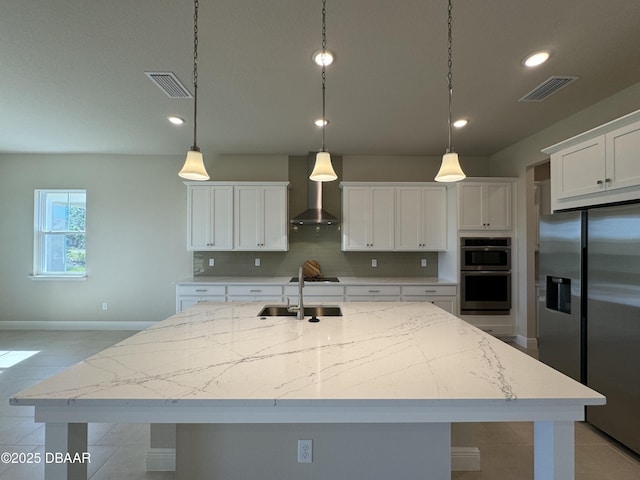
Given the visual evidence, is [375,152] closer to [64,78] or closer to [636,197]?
[636,197]

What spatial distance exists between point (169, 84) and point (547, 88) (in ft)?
11.1

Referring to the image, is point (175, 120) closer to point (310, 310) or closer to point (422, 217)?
point (310, 310)

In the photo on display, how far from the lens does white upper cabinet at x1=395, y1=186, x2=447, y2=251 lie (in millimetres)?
4504

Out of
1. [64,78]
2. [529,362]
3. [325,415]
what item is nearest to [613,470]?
[529,362]

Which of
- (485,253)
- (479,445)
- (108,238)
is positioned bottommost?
(479,445)

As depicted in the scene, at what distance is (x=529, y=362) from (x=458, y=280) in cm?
300

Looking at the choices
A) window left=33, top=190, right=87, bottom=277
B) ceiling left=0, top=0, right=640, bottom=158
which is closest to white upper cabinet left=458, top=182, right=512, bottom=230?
ceiling left=0, top=0, right=640, bottom=158

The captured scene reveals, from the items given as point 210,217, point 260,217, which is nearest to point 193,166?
point 260,217

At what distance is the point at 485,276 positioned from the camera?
13.7 feet

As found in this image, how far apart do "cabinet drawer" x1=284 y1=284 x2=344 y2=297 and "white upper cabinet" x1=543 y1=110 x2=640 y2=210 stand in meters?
2.50

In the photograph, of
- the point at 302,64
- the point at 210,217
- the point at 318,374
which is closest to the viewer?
the point at 318,374

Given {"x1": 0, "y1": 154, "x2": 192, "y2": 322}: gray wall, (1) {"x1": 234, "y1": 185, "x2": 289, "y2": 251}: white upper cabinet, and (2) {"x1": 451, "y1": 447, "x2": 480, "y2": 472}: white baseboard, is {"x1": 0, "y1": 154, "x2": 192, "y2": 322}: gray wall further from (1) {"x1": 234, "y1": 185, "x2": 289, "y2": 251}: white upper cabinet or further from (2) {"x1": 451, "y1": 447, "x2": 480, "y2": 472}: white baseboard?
(2) {"x1": 451, "y1": 447, "x2": 480, "y2": 472}: white baseboard

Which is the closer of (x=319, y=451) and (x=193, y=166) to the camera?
(x=319, y=451)

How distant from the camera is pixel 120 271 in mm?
4988
